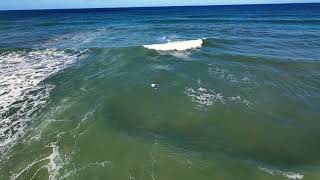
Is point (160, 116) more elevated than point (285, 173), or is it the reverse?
point (160, 116)

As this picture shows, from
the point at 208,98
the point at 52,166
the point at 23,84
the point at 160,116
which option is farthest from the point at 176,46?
the point at 52,166

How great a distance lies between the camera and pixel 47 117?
1146 centimetres

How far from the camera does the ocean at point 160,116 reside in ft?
28.5

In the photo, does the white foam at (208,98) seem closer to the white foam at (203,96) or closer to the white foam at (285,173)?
the white foam at (203,96)

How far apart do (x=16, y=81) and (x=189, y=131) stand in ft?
31.8

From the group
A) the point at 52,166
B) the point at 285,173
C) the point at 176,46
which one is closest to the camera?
the point at 285,173

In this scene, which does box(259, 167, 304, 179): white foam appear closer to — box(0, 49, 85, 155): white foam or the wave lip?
box(0, 49, 85, 155): white foam

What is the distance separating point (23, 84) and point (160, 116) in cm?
754

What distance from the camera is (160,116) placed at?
38.4ft

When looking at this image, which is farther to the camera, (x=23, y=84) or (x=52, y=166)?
(x=23, y=84)

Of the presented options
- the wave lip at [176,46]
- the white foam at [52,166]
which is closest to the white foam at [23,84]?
the white foam at [52,166]

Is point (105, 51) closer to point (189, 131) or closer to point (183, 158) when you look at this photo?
point (189, 131)

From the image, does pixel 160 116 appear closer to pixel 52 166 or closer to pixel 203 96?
pixel 203 96

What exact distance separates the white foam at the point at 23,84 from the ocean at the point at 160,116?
62 mm
